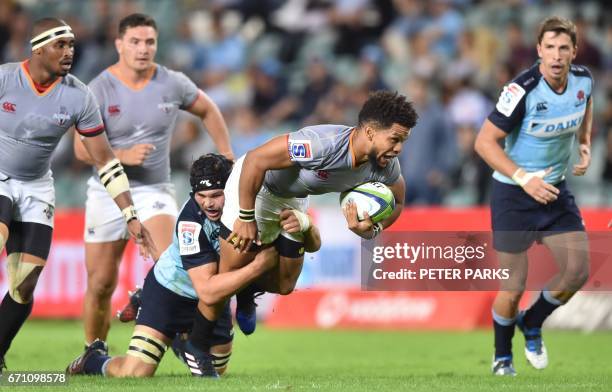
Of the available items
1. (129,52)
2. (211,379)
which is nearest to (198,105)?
(129,52)

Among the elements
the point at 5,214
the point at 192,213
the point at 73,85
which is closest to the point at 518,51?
Answer: the point at 192,213

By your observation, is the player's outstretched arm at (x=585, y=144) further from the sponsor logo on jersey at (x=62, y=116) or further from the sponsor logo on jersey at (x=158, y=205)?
the sponsor logo on jersey at (x=62, y=116)

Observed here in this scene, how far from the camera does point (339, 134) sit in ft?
26.7

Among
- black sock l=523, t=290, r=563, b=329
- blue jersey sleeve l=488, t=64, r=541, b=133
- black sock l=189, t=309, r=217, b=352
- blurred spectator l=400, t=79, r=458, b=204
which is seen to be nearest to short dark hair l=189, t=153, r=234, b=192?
black sock l=189, t=309, r=217, b=352

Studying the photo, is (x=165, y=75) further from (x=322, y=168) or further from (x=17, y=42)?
(x=17, y=42)

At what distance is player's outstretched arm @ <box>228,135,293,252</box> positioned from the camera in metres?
8.12

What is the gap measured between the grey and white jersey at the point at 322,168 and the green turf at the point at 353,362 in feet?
4.60

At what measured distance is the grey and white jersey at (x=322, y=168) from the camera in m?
8.05

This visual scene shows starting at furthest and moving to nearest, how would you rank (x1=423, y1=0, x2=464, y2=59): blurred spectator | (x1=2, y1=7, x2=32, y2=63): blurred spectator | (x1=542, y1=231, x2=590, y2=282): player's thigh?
(x1=2, y1=7, x2=32, y2=63): blurred spectator → (x1=423, y1=0, x2=464, y2=59): blurred spectator → (x1=542, y1=231, x2=590, y2=282): player's thigh

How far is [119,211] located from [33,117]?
1777 millimetres

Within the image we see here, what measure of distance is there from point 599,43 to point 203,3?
277 inches

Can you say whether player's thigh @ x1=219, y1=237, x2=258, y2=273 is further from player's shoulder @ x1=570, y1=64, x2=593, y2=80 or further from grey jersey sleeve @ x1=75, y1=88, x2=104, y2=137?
player's shoulder @ x1=570, y1=64, x2=593, y2=80

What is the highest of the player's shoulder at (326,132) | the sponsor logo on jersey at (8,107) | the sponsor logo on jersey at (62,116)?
the player's shoulder at (326,132)

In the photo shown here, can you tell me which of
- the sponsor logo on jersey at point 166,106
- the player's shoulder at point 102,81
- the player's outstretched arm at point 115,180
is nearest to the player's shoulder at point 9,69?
the player's outstretched arm at point 115,180
